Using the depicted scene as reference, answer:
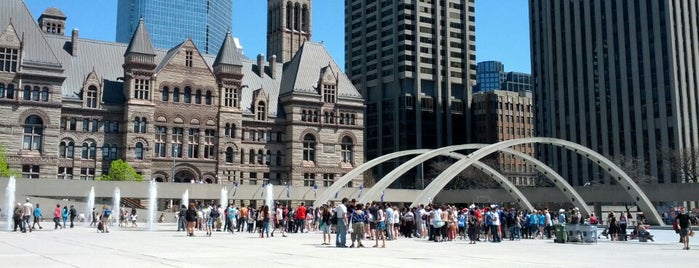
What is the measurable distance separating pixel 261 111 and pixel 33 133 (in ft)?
87.4

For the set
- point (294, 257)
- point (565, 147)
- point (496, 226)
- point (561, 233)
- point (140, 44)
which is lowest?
point (294, 257)

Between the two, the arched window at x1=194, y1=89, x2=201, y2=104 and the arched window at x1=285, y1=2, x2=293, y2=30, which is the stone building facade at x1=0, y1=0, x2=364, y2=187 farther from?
the arched window at x1=285, y1=2, x2=293, y2=30

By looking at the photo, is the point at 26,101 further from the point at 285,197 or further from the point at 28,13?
the point at 285,197

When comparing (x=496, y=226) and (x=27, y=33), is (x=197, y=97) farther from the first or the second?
(x=496, y=226)

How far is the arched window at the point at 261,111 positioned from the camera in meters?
89.3

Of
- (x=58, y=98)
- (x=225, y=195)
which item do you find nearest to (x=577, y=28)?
(x=225, y=195)

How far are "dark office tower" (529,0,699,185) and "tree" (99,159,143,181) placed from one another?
5722cm

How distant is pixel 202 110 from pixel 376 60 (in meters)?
63.3

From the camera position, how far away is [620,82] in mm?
105938

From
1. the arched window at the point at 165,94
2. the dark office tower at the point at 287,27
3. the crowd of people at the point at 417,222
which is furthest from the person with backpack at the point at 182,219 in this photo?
the dark office tower at the point at 287,27

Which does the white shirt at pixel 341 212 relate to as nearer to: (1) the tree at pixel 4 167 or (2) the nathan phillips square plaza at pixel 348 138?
(2) the nathan phillips square plaza at pixel 348 138

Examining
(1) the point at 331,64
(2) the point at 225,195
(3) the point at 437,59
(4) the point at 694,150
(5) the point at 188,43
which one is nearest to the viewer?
(2) the point at 225,195

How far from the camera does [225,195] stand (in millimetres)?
67125

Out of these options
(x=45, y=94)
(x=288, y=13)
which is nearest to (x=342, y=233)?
(x=45, y=94)
